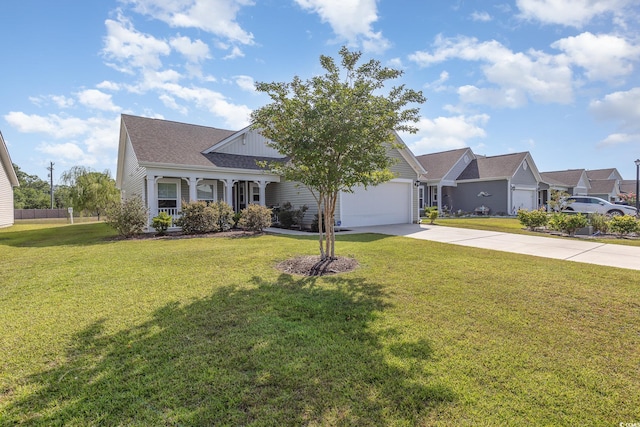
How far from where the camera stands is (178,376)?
271cm

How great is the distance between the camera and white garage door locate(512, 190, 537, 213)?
83.0 feet

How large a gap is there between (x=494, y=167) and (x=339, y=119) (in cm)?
2525

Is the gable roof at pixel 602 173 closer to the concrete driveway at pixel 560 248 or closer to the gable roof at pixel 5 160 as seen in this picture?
the concrete driveway at pixel 560 248

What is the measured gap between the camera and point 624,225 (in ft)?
38.1

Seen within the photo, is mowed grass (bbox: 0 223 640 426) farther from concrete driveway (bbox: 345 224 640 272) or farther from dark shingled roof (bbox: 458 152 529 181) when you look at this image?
dark shingled roof (bbox: 458 152 529 181)

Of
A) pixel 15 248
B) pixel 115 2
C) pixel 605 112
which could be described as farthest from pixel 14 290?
pixel 605 112

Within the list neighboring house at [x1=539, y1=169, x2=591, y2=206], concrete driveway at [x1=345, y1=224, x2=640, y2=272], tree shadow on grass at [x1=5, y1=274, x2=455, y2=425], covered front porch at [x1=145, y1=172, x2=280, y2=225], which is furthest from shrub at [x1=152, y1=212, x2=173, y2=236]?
neighboring house at [x1=539, y1=169, x2=591, y2=206]

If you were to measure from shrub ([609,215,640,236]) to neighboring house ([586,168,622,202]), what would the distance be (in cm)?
3181

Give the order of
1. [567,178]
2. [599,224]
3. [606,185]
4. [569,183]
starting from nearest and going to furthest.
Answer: [599,224], [569,183], [567,178], [606,185]

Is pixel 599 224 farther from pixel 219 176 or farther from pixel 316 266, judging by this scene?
pixel 219 176

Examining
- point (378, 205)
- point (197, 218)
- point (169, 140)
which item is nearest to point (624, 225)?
point (378, 205)

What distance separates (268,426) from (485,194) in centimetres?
2804

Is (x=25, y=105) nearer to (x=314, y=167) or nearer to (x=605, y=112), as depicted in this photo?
(x=314, y=167)

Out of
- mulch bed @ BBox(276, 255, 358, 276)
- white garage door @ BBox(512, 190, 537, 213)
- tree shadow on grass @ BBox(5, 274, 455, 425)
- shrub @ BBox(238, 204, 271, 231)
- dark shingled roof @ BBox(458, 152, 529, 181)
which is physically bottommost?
tree shadow on grass @ BBox(5, 274, 455, 425)
